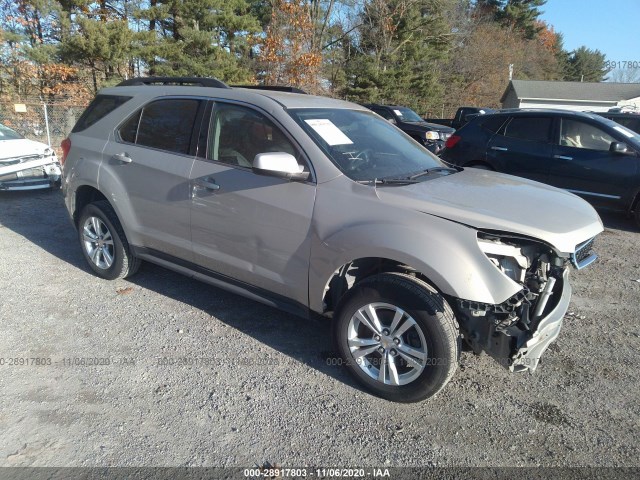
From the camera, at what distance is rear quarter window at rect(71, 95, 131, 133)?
14.9 feet

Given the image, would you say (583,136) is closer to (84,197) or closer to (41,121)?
(84,197)

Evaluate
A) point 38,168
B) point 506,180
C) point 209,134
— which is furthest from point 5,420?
point 38,168

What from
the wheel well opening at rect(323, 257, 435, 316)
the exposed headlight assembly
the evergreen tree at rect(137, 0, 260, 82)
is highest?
the evergreen tree at rect(137, 0, 260, 82)

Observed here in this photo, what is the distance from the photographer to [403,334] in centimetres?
288

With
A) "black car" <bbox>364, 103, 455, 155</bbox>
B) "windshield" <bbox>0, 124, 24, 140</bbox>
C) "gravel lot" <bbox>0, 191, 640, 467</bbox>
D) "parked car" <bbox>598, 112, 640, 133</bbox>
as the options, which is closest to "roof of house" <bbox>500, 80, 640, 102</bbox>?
"black car" <bbox>364, 103, 455, 155</bbox>

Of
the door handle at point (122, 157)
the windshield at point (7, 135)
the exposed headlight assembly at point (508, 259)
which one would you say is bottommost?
the exposed headlight assembly at point (508, 259)

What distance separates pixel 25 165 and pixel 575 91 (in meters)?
48.2

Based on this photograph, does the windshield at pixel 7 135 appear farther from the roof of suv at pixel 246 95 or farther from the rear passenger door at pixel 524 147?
the rear passenger door at pixel 524 147

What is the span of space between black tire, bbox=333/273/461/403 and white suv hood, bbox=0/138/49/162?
781 centimetres

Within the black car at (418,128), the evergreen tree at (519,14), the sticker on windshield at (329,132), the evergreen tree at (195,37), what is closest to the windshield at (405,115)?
the black car at (418,128)

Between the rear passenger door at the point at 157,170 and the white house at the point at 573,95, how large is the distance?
4521cm

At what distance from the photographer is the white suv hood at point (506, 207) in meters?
2.68

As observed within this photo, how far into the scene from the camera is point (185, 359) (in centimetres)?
342

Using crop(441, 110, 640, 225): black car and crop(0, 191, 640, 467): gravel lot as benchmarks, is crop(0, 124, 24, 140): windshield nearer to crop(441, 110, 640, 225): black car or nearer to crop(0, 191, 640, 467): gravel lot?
crop(0, 191, 640, 467): gravel lot
